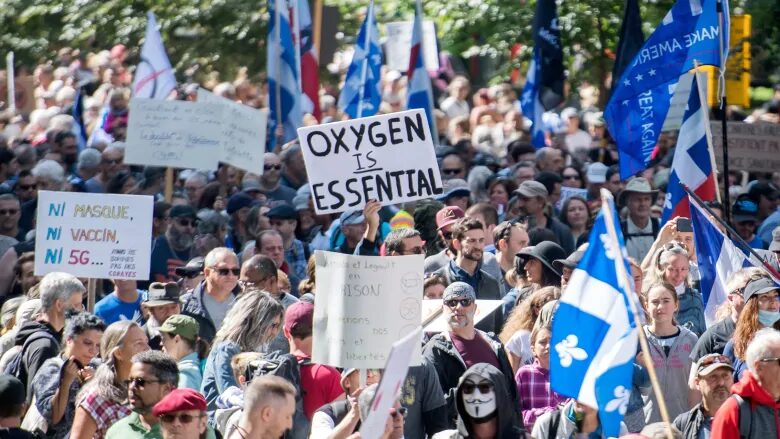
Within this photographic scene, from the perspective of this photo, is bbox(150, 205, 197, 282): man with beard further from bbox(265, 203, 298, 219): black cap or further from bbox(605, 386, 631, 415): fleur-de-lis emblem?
bbox(605, 386, 631, 415): fleur-de-lis emblem

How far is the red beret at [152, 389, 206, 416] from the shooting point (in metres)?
7.86

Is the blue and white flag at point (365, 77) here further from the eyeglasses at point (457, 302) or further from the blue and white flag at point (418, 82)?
the eyeglasses at point (457, 302)

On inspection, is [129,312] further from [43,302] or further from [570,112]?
[570,112]

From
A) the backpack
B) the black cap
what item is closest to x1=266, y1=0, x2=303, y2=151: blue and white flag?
the black cap

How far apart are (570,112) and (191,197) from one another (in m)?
6.21

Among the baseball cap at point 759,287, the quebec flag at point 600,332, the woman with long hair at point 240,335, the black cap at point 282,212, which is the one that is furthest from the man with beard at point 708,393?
the black cap at point 282,212

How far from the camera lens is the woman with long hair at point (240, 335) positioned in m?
9.30

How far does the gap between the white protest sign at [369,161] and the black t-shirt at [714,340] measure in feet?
8.46

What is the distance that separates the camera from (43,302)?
10461 millimetres

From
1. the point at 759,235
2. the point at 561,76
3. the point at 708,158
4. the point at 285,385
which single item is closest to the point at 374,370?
the point at 285,385

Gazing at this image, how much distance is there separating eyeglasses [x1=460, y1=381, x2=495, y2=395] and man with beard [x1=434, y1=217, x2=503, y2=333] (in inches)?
118

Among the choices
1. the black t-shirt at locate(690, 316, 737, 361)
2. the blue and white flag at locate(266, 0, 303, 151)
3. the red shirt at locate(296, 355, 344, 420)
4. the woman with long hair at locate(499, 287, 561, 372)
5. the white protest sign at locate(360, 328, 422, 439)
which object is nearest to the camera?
the white protest sign at locate(360, 328, 422, 439)

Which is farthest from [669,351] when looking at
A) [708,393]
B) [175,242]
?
[175,242]

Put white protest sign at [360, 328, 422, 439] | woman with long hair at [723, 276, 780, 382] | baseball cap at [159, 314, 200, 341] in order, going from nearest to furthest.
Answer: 1. white protest sign at [360, 328, 422, 439]
2. woman with long hair at [723, 276, 780, 382]
3. baseball cap at [159, 314, 200, 341]
